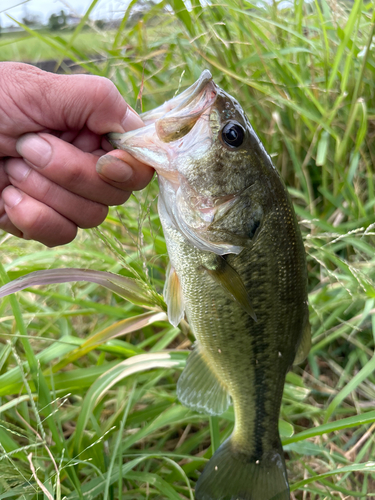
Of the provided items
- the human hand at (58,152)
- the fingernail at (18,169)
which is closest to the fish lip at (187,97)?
the human hand at (58,152)

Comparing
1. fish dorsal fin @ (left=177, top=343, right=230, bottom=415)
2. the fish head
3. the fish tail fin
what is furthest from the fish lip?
the fish tail fin

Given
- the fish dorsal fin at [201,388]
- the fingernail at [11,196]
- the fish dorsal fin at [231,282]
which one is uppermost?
the fingernail at [11,196]

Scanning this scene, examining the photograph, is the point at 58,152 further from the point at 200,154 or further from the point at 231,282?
the point at 231,282

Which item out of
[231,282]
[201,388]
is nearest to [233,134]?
[231,282]

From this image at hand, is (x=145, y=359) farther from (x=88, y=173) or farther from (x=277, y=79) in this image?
(x=277, y=79)

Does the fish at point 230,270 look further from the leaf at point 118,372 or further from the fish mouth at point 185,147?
the leaf at point 118,372

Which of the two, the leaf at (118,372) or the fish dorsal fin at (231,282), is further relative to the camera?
the leaf at (118,372)
